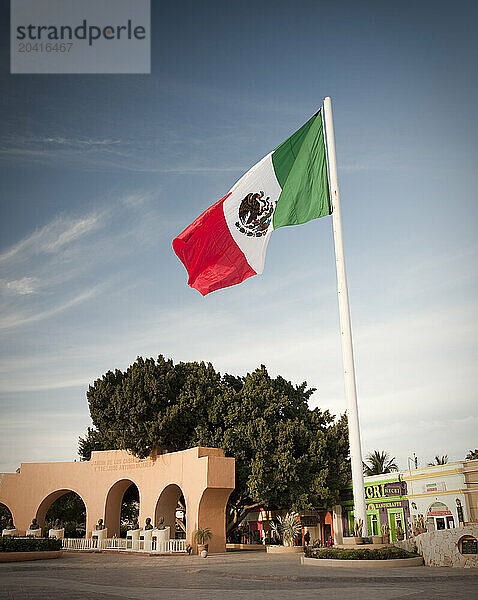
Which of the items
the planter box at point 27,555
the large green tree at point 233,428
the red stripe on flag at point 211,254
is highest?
the red stripe on flag at point 211,254

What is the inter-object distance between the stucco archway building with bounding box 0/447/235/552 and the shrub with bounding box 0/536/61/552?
617 cm

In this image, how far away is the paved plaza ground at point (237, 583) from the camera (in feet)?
36.7

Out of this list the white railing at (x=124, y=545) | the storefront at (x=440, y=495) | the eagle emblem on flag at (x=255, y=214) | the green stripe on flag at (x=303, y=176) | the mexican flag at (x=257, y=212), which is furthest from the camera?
the storefront at (x=440, y=495)

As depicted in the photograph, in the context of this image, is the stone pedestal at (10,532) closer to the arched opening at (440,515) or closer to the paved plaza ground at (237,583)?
the paved plaza ground at (237,583)

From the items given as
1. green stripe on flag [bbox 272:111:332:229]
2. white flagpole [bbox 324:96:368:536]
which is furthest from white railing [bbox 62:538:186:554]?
green stripe on flag [bbox 272:111:332:229]

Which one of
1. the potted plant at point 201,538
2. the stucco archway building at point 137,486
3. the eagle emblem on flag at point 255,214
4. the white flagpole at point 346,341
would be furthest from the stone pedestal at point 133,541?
the eagle emblem on flag at point 255,214

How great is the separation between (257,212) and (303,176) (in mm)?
1849

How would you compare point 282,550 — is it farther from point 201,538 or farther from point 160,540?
point 160,540

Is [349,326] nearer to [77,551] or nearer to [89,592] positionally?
[89,592]

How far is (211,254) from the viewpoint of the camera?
18.5 meters

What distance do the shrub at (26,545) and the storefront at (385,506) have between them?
21.1 meters

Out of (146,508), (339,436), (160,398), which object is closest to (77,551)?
(146,508)

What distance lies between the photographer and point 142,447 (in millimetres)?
32844

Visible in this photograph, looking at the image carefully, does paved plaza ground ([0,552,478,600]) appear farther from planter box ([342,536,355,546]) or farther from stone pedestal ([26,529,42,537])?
stone pedestal ([26,529,42,537])
